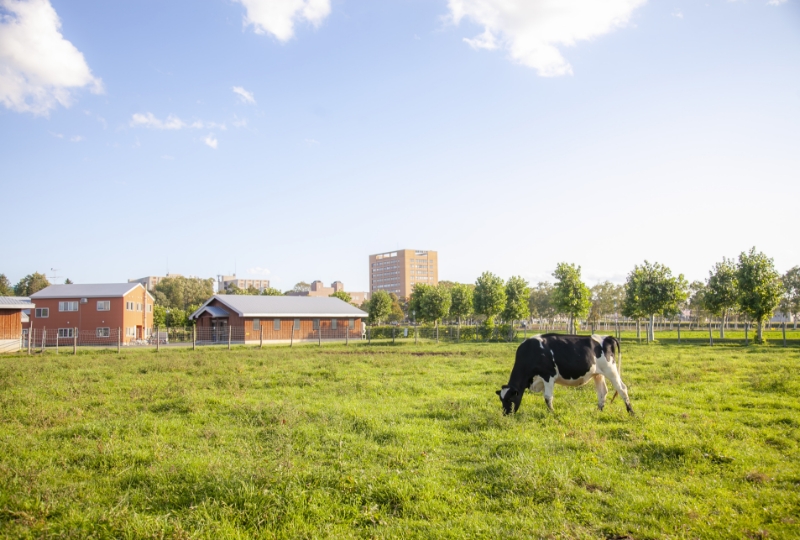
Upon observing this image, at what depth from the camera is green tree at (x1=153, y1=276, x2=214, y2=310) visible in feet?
300

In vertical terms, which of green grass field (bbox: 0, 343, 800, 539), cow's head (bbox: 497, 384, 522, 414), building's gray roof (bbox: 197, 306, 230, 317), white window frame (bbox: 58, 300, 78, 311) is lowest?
green grass field (bbox: 0, 343, 800, 539)

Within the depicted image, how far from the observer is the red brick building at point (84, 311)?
47031 mm

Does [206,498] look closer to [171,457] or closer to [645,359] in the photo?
[171,457]

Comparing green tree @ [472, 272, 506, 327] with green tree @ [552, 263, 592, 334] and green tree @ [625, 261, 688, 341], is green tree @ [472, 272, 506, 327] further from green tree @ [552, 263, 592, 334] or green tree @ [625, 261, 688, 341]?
green tree @ [625, 261, 688, 341]

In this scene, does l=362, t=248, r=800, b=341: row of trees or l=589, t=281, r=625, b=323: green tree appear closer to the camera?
l=362, t=248, r=800, b=341: row of trees

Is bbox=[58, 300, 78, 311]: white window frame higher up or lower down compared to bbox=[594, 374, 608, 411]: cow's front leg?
higher up

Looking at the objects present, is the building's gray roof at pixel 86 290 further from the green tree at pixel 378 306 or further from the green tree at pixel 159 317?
the green tree at pixel 378 306

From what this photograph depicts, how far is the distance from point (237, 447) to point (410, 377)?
9405 millimetres

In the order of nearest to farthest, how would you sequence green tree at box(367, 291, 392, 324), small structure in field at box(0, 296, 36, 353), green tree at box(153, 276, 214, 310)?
1. small structure in field at box(0, 296, 36, 353)
2. green tree at box(367, 291, 392, 324)
3. green tree at box(153, 276, 214, 310)

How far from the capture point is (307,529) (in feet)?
17.3

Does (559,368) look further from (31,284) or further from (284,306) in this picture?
(31,284)

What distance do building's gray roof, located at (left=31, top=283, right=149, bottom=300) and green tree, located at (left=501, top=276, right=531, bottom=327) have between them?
39860 mm

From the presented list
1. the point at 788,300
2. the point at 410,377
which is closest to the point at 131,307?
the point at 410,377

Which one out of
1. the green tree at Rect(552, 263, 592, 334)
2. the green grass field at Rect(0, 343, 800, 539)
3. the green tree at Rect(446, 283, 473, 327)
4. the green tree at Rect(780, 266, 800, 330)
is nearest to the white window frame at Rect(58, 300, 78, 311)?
the green tree at Rect(446, 283, 473, 327)
